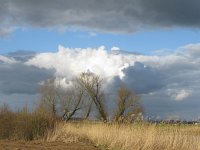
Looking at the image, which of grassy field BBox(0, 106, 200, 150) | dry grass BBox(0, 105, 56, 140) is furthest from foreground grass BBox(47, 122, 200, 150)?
dry grass BBox(0, 105, 56, 140)

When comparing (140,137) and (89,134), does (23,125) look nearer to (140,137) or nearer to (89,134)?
(89,134)

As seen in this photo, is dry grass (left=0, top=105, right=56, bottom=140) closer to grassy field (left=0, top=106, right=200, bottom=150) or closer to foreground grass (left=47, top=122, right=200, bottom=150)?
grassy field (left=0, top=106, right=200, bottom=150)

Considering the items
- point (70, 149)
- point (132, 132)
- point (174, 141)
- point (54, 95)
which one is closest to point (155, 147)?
point (174, 141)

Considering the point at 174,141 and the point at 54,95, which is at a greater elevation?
the point at 54,95

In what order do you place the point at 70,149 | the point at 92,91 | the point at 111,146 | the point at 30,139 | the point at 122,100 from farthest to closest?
1. the point at 92,91
2. the point at 122,100
3. the point at 30,139
4. the point at 111,146
5. the point at 70,149

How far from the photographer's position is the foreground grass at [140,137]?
1902cm

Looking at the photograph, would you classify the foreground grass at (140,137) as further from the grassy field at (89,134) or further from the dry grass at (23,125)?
the dry grass at (23,125)

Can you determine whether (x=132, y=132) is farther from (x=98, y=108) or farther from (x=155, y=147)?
(x=98, y=108)

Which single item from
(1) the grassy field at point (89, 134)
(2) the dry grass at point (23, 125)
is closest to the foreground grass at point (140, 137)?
(1) the grassy field at point (89, 134)

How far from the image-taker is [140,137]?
20688 millimetres

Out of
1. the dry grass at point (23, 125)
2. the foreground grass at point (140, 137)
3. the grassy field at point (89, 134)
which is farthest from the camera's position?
the dry grass at point (23, 125)

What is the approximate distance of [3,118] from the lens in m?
29.8

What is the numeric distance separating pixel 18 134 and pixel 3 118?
152cm

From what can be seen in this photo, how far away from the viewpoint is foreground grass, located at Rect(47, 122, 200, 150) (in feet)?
62.4
